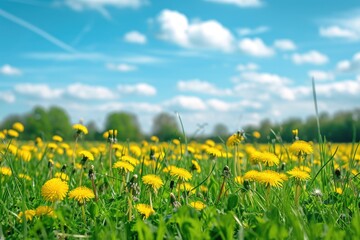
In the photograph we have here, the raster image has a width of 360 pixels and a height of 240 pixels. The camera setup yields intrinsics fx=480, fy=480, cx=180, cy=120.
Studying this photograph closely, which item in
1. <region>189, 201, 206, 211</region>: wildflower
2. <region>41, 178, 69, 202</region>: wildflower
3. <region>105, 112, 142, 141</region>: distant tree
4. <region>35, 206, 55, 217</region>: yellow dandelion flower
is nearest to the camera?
<region>35, 206, 55, 217</region>: yellow dandelion flower

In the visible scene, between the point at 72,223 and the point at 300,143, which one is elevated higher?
the point at 300,143

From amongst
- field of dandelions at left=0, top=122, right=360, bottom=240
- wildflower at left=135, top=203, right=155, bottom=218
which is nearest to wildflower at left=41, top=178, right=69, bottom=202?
field of dandelions at left=0, top=122, right=360, bottom=240

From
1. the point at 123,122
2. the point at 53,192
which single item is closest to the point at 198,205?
the point at 53,192

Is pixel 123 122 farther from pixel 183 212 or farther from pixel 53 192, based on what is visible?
pixel 183 212

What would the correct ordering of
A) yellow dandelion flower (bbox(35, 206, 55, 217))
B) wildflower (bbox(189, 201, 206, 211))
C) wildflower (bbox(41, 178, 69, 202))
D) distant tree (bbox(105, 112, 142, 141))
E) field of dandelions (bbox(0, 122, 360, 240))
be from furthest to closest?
distant tree (bbox(105, 112, 142, 141)) → wildflower (bbox(189, 201, 206, 211)) → wildflower (bbox(41, 178, 69, 202)) → yellow dandelion flower (bbox(35, 206, 55, 217)) → field of dandelions (bbox(0, 122, 360, 240))

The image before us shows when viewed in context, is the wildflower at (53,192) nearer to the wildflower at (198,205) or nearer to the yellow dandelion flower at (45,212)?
the yellow dandelion flower at (45,212)

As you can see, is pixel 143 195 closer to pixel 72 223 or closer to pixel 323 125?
pixel 72 223

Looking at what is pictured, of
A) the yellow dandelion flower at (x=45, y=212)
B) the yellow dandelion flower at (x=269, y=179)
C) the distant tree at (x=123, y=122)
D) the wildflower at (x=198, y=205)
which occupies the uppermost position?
the distant tree at (x=123, y=122)

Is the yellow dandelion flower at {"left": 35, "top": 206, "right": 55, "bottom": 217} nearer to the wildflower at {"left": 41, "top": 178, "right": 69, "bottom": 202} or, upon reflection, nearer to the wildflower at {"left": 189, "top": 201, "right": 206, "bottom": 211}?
the wildflower at {"left": 41, "top": 178, "right": 69, "bottom": 202}

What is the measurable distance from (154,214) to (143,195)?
1.96 feet

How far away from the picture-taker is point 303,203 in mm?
2877

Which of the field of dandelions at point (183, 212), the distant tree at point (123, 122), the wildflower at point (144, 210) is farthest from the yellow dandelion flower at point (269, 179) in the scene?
the distant tree at point (123, 122)

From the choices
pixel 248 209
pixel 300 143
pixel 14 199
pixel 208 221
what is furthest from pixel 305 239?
pixel 14 199

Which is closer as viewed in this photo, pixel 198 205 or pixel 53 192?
pixel 53 192
